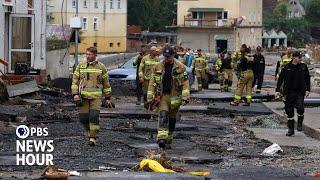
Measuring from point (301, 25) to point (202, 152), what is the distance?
131894 mm

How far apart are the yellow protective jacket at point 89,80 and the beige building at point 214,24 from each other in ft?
297

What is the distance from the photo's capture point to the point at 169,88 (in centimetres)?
1452

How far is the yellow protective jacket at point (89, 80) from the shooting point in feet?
47.3

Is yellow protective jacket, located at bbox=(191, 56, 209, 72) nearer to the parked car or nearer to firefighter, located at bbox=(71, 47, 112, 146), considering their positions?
the parked car

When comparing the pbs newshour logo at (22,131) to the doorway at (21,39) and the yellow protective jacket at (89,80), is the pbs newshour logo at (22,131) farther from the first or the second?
the doorway at (21,39)

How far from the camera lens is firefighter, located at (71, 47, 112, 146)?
1440cm

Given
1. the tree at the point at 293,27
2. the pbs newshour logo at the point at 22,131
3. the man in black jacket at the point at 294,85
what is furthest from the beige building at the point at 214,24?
the pbs newshour logo at the point at 22,131

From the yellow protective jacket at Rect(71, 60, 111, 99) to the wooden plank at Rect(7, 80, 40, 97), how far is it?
28.9 feet

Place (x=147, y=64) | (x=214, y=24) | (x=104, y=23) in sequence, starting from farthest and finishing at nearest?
(x=104, y=23), (x=214, y=24), (x=147, y=64)

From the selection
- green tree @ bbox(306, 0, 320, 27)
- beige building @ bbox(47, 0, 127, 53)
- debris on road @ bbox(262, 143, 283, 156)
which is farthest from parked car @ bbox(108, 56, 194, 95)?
green tree @ bbox(306, 0, 320, 27)

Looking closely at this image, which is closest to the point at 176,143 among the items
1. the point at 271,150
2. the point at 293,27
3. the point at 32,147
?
the point at 271,150

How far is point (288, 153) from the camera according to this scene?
47.0ft

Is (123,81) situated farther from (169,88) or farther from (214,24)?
(214,24)

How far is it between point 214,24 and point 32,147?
95018mm
